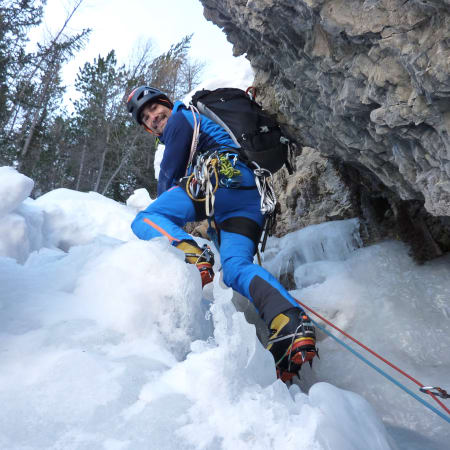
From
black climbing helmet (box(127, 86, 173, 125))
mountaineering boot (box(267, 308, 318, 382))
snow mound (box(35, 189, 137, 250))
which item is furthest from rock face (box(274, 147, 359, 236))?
snow mound (box(35, 189, 137, 250))

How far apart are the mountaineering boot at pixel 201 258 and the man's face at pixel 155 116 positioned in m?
1.40

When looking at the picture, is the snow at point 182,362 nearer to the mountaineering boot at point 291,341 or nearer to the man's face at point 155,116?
the mountaineering boot at point 291,341

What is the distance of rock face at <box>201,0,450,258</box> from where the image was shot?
1566 mm

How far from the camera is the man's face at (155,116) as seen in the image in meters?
3.44

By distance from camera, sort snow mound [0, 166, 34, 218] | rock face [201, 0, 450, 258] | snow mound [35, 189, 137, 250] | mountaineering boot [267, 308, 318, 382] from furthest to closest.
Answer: snow mound [35, 189, 137, 250], snow mound [0, 166, 34, 218], mountaineering boot [267, 308, 318, 382], rock face [201, 0, 450, 258]

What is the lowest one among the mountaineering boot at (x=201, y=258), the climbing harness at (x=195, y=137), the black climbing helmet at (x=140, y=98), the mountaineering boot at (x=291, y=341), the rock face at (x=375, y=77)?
the mountaineering boot at (x=291, y=341)

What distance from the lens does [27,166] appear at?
17031 millimetres

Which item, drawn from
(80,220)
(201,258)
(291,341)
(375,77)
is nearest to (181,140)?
(201,258)

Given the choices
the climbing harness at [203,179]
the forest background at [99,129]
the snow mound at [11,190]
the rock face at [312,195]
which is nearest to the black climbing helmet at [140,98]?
the climbing harness at [203,179]

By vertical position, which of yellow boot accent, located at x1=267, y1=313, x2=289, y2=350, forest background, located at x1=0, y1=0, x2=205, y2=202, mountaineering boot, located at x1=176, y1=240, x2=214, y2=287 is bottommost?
yellow boot accent, located at x1=267, y1=313, x2=289, y2=350

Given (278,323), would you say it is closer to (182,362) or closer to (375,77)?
(182,362)

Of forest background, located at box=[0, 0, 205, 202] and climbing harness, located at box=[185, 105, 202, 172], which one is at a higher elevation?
forest background, located at box=[0, 0, 205, 202]

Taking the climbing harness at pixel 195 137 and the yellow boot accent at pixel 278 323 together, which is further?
the climbing harness at pixel 195 137

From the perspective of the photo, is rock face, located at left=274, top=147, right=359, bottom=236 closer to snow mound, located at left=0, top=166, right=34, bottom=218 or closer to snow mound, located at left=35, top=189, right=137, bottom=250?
snow mound, located at left=35, top=189, right=137, bottom=250
